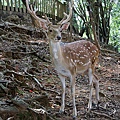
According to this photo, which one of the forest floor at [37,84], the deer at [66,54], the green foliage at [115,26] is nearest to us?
the forest floor at [37,84]

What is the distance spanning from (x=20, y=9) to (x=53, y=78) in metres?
6.69

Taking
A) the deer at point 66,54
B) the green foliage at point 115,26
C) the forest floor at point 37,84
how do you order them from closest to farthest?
the forest floor at point 37,84
the deer at point 66,54
the green foliage at point 115,26

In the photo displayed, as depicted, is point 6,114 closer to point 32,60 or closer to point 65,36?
point 32,60

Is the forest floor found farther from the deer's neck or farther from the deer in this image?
the deer's neck

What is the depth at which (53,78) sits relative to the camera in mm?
7734

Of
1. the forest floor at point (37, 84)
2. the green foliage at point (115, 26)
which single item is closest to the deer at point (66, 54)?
the forest floor at point (37, 84)

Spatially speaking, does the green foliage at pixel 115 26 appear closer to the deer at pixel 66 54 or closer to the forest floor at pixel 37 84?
the forest floor at pixel 37 84

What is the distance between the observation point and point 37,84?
6.58m

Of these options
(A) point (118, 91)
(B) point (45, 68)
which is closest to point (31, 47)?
(B) point (45, 68)

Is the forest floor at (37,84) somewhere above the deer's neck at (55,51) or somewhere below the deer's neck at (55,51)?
below

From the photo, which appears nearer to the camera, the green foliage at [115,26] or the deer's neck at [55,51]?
the deer's neck at [55,51]

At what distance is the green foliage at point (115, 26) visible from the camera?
1469 cm

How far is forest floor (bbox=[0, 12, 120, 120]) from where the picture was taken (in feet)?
14.4

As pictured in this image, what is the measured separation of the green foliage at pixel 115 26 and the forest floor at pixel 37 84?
10.6 ft
